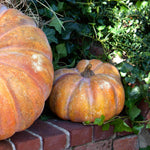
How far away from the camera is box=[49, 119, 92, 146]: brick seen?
1320 millimetres

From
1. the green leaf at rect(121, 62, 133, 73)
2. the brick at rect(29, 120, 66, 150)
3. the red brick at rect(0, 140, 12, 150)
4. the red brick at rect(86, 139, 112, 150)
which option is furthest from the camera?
the green leaf at rect(121, 62, 133, 73)

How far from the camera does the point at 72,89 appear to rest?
1.41 metres

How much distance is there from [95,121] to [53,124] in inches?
8.9

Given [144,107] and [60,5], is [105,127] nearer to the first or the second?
[144,107]

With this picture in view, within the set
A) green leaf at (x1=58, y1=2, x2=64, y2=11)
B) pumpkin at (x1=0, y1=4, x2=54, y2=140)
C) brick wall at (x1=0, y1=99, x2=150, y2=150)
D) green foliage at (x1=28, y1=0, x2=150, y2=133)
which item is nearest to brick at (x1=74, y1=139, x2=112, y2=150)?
brick wall at (x1=0, y1=99, x2=150, y2=150)

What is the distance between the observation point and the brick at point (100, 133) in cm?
142

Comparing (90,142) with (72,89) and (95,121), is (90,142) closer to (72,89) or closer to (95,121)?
(95,121)

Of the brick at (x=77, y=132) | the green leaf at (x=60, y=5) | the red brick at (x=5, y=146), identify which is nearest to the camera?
the red brick at (x=5, y=146)

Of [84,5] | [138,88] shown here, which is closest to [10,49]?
[138,88]

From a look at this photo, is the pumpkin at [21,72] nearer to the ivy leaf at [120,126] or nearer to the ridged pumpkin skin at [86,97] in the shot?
the ridged pumpkin skin at [86,97]

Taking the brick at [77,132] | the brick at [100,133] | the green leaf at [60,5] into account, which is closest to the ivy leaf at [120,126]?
the brick at [100,133]

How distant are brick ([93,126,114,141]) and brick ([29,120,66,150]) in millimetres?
208

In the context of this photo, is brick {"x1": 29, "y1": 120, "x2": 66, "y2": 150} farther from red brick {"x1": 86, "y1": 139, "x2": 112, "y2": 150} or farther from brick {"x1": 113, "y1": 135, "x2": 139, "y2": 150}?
brick {"x1": 113, "y1": 135, "x2": 139, "y2": 150}

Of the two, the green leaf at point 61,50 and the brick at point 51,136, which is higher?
the green leaf at point 61,50
